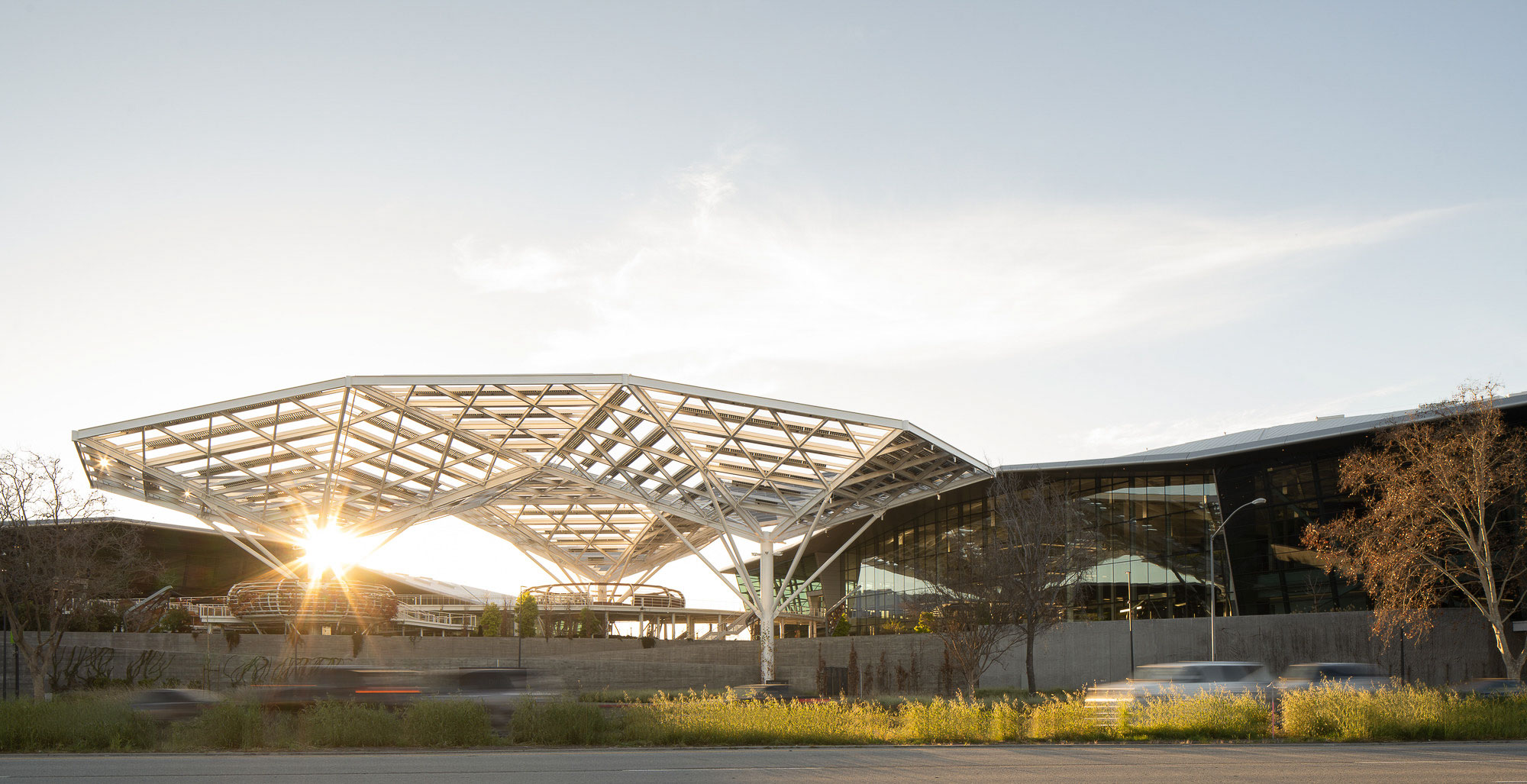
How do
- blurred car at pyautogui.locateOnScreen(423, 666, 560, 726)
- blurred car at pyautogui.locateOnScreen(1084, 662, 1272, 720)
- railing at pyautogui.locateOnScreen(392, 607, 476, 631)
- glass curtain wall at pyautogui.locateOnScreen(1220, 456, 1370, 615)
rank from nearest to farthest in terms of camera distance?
blurred car at pyautogui.locateOnScreen(423, 666, 560, 726) < blurred car at pyautogui.locateOnScreen(1084, 662, 1272, 720) < glass curtain wall at pyautogui.locateOnScreen(1220, 456, 1370, 615) < railing at pyautogui.locateOnScreen(392, 607, 476, 631)

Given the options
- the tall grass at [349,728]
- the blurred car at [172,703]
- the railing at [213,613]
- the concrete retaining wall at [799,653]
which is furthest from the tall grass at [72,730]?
the railing at [213,613]

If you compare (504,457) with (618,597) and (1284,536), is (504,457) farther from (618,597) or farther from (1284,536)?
(1284,536)

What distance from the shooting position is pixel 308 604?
45.5 meters

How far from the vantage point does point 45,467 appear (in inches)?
1423

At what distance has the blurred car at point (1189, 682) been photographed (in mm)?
22312

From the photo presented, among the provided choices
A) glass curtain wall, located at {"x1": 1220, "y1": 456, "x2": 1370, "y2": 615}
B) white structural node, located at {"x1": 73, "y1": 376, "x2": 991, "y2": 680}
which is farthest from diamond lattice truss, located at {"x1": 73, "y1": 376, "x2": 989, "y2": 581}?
glass curtain wall, located at {"x1": 1220, "y1": 456, "x2": 1370, "y2": 615}

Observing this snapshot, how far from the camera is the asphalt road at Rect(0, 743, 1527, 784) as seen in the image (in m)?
12.9

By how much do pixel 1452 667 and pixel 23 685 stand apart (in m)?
49.0

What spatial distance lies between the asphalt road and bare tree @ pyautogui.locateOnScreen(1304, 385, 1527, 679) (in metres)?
17.9

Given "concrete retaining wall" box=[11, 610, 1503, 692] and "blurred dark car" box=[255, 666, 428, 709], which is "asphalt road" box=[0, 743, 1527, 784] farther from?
"concrete retaining wall" box=[11, 610, 1503, 692]

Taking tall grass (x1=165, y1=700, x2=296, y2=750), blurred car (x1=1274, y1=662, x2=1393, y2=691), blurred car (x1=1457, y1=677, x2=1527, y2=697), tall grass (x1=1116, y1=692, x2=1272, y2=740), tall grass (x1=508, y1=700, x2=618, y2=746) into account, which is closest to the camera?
tall grass (x1=165, y1=700, x2=296, y2=750)

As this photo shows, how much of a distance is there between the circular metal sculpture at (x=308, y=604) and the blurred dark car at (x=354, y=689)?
81.4 ft

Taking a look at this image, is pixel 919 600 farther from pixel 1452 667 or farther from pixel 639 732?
pixel 639 732

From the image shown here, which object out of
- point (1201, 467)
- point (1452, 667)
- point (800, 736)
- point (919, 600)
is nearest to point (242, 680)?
point (919, 600)
